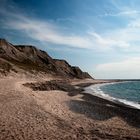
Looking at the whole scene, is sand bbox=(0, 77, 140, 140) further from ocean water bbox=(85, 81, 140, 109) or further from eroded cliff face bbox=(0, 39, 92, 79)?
eroded cliff face bbox=(0, 39, 92, 79)

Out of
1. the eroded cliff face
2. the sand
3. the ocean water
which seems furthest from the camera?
the eroded cliff face

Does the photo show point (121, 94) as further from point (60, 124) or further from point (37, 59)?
point (37, 59)

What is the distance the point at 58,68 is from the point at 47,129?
12813 centimetres

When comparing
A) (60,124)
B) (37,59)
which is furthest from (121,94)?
(37,59)

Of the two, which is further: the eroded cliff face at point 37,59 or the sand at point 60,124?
the eroded cliff face at point 37,59

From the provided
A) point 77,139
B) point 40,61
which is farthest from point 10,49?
point 77,139

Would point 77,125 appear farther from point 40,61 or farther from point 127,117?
point 40,61

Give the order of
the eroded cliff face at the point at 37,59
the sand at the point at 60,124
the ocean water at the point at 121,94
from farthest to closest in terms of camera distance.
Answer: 1. the eroded cliff face at the point at 37,59
2. the ocean water at the point at 121,94
3. the sand at the point at 60,124

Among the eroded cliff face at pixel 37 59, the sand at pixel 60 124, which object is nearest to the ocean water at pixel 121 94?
the sand at pixel 60 124

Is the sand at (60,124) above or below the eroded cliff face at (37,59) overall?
below

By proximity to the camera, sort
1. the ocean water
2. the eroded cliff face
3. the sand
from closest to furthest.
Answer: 1. the sand
2. the ocean water
3. the eroded cliff face

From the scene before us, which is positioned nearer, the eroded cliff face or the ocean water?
the ocean water

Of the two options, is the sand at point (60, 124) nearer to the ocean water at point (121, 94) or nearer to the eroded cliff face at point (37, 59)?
the ocean water at point (121, 94)

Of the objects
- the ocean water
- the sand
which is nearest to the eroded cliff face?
the ocean water
